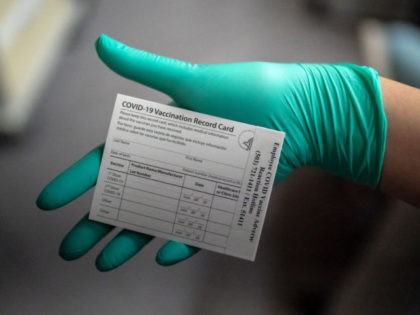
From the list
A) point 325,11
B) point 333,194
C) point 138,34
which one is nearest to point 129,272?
point 333,194

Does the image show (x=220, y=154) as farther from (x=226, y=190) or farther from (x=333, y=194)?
(x=333, y=194)

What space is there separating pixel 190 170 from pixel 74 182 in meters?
0.21

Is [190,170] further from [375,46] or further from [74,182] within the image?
[375,46]

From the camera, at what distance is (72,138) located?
3.12ft

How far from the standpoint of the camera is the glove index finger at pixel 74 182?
65cm

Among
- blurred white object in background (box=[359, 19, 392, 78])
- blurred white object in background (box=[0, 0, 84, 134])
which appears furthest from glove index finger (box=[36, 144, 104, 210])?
blurred white object in background (box=[359, 19, 392, 78])

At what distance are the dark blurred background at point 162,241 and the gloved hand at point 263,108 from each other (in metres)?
0.20

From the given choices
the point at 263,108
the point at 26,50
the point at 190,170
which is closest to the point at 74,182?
the point at 190,170

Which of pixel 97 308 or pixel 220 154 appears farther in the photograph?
pixel 97 308

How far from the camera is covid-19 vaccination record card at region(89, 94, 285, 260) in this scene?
1.95 feet

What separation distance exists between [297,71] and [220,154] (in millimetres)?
221

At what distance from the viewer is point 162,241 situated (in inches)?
34.2

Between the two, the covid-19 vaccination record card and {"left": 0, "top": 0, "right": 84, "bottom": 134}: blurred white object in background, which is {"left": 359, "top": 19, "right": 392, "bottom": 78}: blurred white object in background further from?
{"left": 0, "top": 0, "right": 84, "bottom": 134}: blurred white object in background

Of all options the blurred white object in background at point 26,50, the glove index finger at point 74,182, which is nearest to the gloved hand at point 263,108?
the glove index finger at point 74,182
